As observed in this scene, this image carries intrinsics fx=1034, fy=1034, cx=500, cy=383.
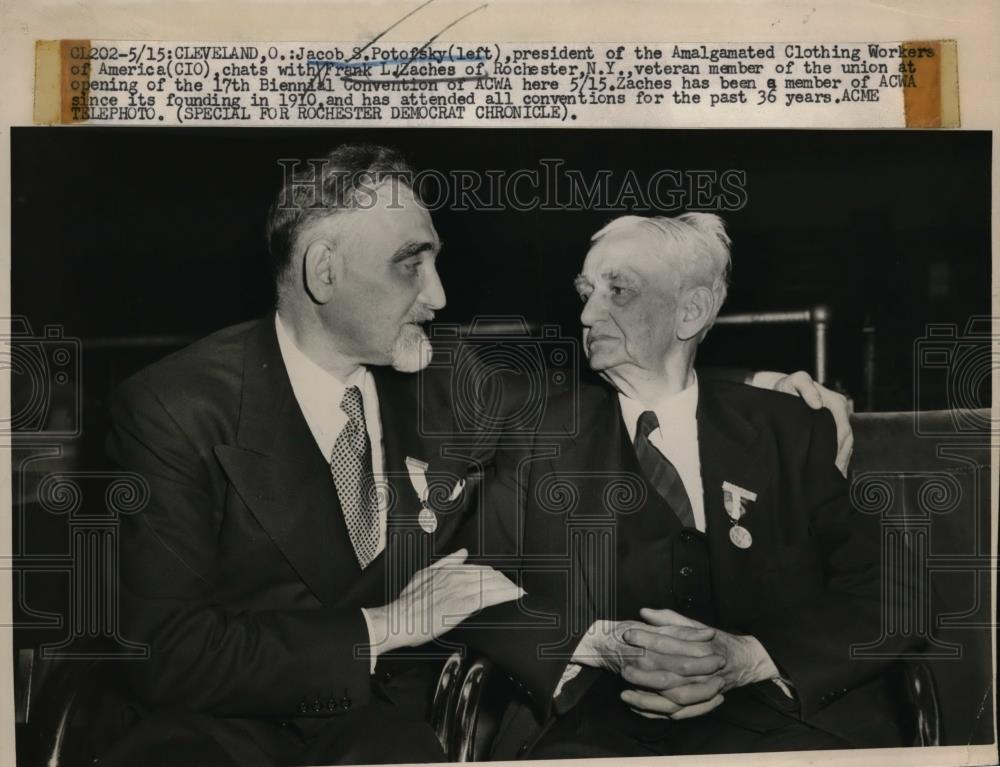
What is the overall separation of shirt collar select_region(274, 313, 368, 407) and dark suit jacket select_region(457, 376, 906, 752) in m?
0.38

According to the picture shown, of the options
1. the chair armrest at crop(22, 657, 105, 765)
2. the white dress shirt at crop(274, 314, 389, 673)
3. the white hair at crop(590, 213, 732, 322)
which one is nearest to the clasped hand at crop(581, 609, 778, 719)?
the white dress shirt at crop(274, 314, 389, 673)

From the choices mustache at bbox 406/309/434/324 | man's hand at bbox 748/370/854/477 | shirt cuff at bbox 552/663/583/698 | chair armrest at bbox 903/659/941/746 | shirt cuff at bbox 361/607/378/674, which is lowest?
chair armrest at bbox 903/659/941/746

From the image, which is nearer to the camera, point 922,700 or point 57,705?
point 57,705

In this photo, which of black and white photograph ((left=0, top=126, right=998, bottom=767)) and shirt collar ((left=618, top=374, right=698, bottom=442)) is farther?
shirt collar ((left=618, top=374, right=698, bottom=442))

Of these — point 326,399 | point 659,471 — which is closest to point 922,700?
point 659,471

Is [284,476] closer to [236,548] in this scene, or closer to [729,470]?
[236,548]

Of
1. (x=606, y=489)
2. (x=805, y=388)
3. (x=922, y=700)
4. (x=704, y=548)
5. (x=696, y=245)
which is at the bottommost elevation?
(x=922, y=700)

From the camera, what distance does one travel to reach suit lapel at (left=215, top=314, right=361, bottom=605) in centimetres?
213

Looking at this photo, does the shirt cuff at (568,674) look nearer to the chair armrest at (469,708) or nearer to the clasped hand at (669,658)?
the clasped hand at (669,658)

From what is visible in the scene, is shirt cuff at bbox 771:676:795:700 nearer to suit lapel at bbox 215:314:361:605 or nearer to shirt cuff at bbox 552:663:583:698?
shirt cuff at bbox 552:663:583:698

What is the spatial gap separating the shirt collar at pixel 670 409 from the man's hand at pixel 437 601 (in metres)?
0.44

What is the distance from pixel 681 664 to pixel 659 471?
42 centimetres

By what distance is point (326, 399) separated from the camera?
7.17 feet

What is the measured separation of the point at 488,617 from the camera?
220 cm
